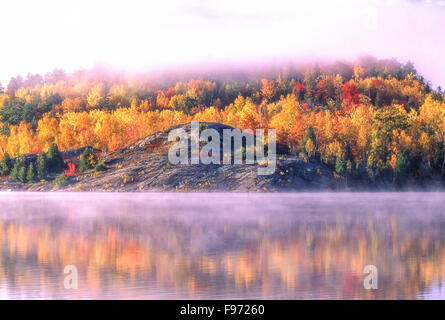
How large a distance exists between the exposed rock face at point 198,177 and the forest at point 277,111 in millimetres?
4815

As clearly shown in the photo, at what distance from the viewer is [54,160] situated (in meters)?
77.4

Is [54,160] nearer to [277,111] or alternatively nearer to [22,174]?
[22,174]

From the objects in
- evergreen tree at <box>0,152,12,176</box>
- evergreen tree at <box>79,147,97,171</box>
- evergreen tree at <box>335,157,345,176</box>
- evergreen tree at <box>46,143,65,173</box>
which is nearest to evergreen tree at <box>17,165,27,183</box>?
evergreen tree at <box>46,143,65,173</box>

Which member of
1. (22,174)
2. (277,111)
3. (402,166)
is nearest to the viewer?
(402,166)

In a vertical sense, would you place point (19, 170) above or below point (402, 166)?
above

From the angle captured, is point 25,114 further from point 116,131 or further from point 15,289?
point 15,289

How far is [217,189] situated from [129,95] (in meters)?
89.9

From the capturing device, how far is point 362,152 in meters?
80.5

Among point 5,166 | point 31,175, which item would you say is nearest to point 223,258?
point 31,175

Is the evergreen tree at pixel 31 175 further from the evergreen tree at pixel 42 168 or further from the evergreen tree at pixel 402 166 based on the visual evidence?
the evergreen tree at pixel 402 166
